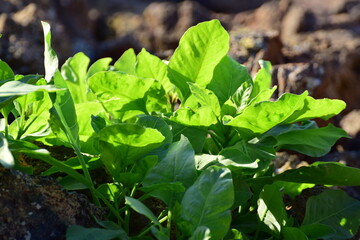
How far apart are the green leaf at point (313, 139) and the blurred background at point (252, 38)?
424 millimetres

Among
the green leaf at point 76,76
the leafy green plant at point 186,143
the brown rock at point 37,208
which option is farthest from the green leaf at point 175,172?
the green leaf at point 76,76

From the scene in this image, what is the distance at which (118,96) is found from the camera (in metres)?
1.04

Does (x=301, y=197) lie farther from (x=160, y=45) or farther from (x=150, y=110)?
(x=160, y=45)

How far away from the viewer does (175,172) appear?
33.9 inches

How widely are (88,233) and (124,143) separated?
5.4 inches

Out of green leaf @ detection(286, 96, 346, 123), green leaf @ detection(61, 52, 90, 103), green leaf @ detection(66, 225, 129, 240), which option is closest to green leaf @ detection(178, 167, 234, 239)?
green leaf @ detection(66, 225, 129, 240)

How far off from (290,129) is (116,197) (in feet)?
1.06

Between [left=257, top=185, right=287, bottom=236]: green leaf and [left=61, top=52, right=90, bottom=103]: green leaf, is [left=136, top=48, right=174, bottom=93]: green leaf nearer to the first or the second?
[left=61, top=52, right=90, bottom=103]: green leaf

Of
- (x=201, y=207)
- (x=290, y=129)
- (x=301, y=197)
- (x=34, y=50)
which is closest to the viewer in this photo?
(x=201, y=207)

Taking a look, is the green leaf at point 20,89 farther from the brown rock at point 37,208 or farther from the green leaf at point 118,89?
the green leaf at point 118,89

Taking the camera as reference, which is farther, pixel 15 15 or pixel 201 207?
pixel 15 15

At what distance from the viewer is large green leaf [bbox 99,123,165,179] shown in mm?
821

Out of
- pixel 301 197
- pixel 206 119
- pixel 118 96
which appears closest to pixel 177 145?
pixel 206 119

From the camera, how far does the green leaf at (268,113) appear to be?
0.88 meters
